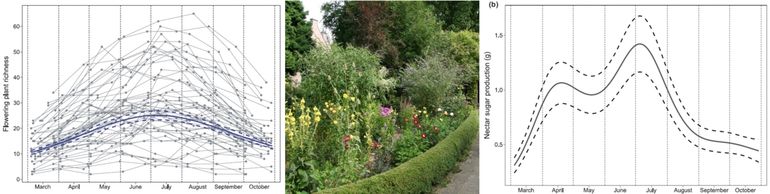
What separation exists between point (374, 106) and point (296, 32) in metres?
8.61

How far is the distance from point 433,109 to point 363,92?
455cm

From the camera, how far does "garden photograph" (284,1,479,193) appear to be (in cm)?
712

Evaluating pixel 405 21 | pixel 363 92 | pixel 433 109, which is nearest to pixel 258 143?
pixel 363 92

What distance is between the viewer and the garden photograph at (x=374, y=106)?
7117 millimetres

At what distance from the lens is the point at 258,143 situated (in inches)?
177

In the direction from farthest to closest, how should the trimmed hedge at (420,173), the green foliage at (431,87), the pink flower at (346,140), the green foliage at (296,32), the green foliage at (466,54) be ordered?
the green foliage at (466,54) → the green foliage at (296,32) → the green foliage at (431,87) → the pink flower at (346,140) → the trimmed hedge at (420,173)

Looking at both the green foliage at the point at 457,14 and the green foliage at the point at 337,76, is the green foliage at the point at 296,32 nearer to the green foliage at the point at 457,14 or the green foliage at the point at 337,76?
the green foliage at the point at 337,76

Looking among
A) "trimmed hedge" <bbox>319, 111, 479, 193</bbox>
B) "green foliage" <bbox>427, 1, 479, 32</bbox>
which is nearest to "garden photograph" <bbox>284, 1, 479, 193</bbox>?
"trimmed hedge" <bbox>319, 111, 479, 193</bbox>

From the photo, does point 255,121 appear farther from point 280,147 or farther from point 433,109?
point 433,109

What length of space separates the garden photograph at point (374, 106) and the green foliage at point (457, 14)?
4.87m

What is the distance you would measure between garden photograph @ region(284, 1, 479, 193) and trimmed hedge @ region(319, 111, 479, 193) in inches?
0.6

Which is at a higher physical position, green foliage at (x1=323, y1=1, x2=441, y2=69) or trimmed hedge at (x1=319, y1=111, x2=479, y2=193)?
green foliage at (x1=323, y1=1, x2=441, y2=69)

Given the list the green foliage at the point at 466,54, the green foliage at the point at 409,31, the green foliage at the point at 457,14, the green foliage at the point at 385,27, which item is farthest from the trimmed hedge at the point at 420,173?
the green foliage at the point at 457,14

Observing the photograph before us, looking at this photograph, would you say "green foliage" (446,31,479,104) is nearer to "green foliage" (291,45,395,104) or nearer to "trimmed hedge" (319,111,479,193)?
"green foliage" (291,45,395,104)
